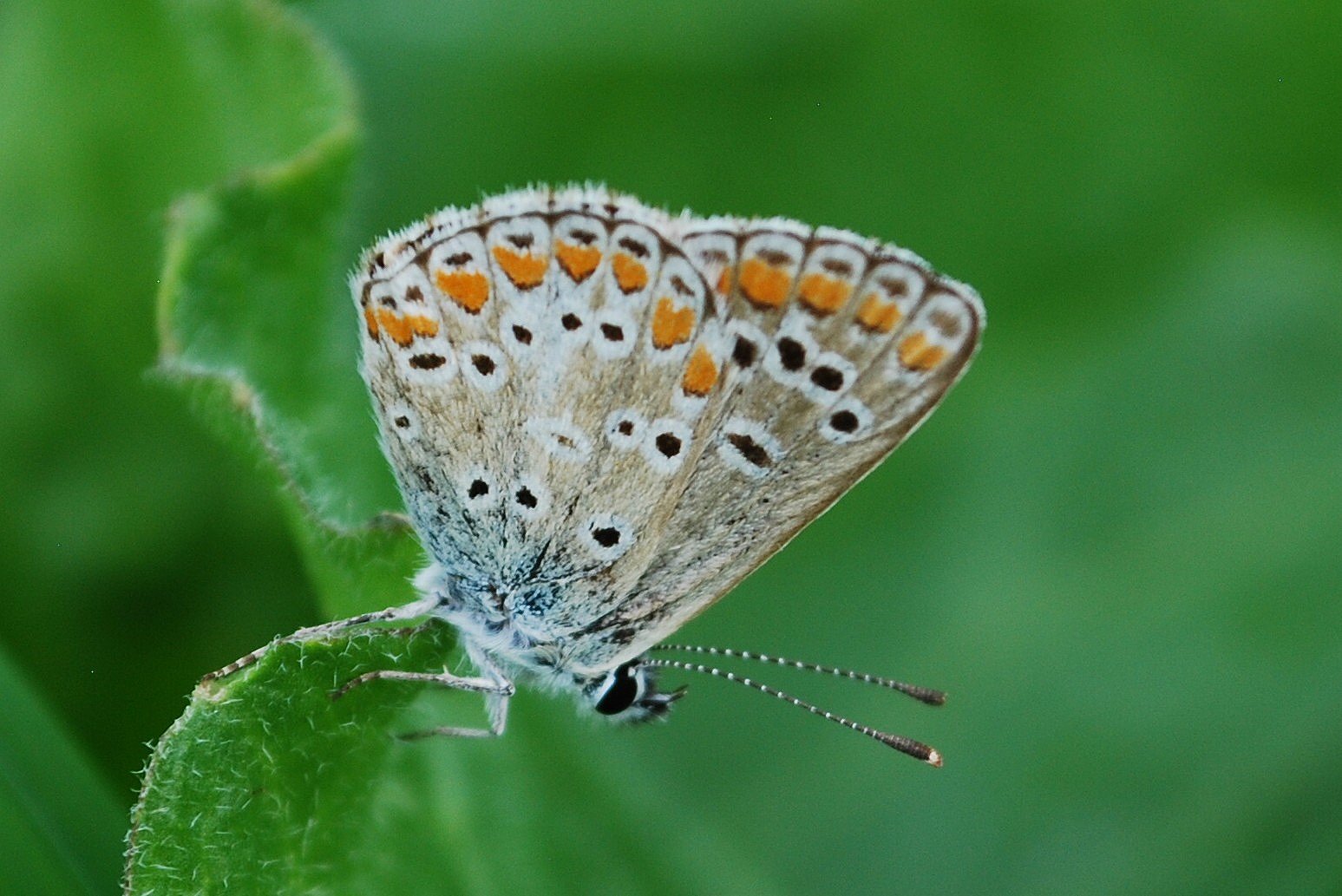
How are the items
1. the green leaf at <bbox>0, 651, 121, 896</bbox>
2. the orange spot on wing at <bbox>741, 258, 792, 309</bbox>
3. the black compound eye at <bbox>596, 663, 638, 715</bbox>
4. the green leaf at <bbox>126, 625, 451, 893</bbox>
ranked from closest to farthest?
1. the green leaf at <bbox>126, 625, 451, 893</bbox>
2. the green leaf at <bbox>0, 651, 121, 896</bbox>
3. the orange spot on wing at <bbox>741, 258, 792, 309</bbox>
4. the black compound eye at <bbox>596, 663, 638, 715</bbox>

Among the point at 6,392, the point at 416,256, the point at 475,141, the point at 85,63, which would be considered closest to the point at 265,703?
the point at 416,256

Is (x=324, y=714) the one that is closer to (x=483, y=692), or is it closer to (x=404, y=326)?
(x=483, y=692)

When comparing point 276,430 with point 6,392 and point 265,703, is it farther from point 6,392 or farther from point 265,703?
point 6,392

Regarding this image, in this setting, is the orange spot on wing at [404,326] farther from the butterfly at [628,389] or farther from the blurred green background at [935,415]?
the blurred green background at [935,415]

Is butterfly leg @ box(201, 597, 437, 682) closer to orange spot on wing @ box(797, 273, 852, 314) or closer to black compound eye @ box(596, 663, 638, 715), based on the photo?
black compound eye @ box(596, 663, 638, 715)

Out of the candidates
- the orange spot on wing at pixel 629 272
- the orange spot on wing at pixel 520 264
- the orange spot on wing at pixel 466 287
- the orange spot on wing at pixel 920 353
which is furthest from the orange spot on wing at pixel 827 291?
the orange spot on wing at pixel 466 287

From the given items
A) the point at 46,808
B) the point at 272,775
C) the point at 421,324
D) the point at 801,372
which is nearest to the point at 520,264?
the point at 421,324

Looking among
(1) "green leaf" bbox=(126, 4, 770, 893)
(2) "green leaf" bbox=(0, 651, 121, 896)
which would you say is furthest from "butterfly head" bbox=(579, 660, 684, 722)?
(2) "green leaf" bbox=(0, 651, 121, 896)
